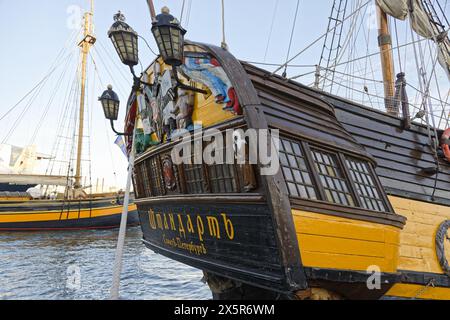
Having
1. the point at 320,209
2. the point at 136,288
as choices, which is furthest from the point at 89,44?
the point at 320,209

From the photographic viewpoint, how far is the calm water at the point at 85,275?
720 cm

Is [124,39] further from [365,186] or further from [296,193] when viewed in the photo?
[365,186]

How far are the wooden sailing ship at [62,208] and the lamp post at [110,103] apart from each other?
57.3 ft

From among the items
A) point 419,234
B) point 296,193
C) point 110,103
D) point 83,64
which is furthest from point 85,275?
point 83,64

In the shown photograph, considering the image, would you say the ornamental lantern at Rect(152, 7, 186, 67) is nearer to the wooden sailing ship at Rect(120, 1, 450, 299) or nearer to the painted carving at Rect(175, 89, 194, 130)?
the wooden sailing ship at Rect(120, 1, 450, 299)

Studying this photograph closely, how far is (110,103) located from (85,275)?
601 cm

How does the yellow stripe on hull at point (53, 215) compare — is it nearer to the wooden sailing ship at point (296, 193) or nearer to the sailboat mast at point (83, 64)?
the sailboat mast at point (83, 64)

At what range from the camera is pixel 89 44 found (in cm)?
2714

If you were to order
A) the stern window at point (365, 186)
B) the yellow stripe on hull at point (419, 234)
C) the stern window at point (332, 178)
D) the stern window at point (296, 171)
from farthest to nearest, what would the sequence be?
1. the yellow stripe on hull at point (419, 234)
2. the stern window at point (365, 186)
3. the stern window at point (332, 178)
4. the stern window at point (296, 171)

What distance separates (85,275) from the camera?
8.86 metres

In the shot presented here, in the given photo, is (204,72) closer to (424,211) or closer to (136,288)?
(424,211)

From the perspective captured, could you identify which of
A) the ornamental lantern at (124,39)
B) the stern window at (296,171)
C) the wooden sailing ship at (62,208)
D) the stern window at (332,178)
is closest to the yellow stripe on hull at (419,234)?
the stern window at (332,178)

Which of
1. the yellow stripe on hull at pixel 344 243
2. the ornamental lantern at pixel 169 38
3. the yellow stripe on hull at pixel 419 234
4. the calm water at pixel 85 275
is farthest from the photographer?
the calm water at pixel 85 275
